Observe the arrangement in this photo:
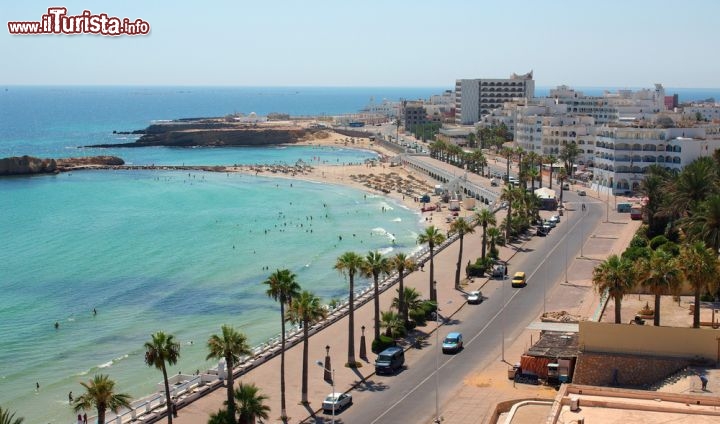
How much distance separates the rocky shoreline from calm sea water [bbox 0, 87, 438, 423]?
6.08 m

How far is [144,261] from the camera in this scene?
268 ft

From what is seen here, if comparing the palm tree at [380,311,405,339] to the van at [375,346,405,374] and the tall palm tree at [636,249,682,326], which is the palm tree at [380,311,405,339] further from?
the tall palm tree at [636,249,682,326]

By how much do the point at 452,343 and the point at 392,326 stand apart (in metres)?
4.03

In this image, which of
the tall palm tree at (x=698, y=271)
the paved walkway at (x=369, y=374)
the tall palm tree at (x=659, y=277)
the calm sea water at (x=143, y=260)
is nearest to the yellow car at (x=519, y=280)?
the paved walkway at (x=369, y=374)

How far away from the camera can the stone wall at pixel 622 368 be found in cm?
3978

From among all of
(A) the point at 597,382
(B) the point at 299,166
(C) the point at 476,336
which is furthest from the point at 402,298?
(B) the point at 299,166

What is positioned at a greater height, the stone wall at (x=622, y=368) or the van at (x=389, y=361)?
the stone wall at (x=622, y=368)

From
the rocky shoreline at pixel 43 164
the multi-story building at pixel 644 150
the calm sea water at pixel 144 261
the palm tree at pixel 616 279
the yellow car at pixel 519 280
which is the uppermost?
Answer: the multi-story building at pixel 644 150

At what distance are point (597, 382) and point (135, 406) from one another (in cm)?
2204

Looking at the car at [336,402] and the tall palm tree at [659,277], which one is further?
the tall palm tree at [659,277]

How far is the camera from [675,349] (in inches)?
1570

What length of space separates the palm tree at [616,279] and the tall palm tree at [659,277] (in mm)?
578

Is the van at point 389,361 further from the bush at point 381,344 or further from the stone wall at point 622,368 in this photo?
the stone wall at point 622,368

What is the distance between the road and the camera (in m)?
40.0
